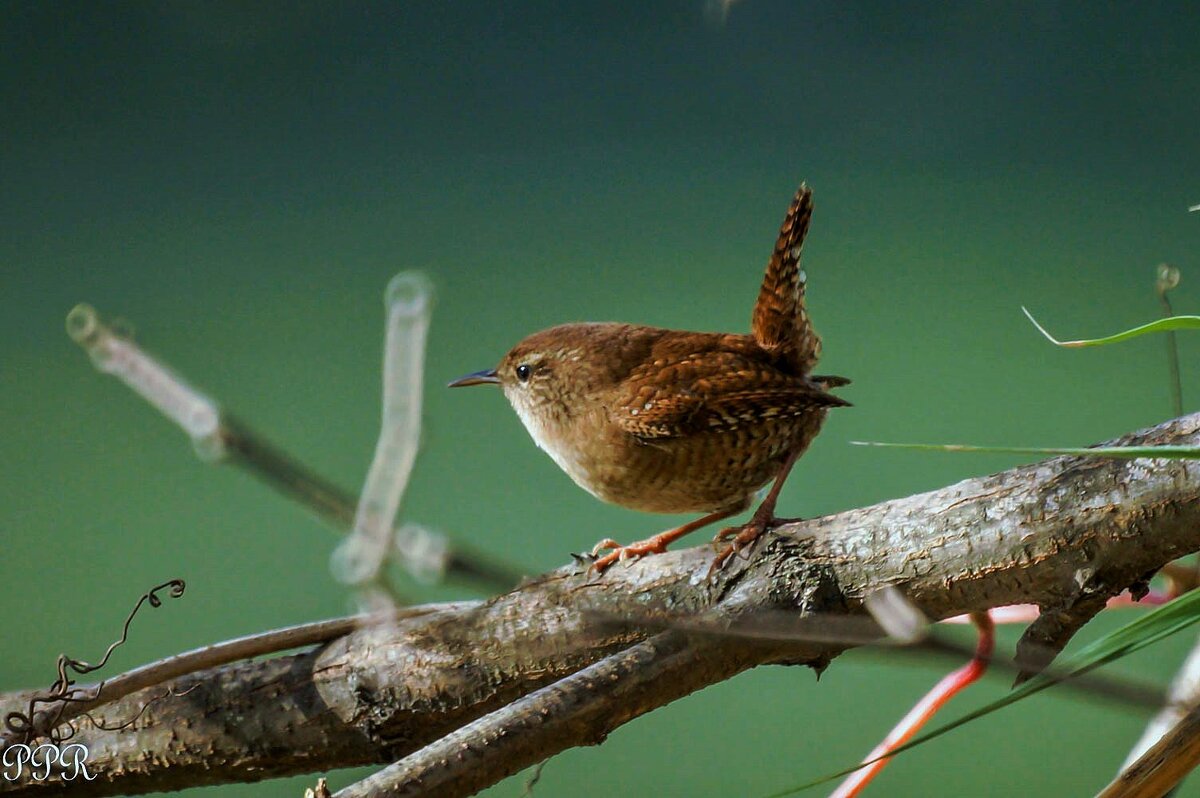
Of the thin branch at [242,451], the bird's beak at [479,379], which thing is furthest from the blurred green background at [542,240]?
the thin branch at [242,451]

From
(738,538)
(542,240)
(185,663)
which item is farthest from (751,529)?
(542,240)

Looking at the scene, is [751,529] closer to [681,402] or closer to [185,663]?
[681,402]

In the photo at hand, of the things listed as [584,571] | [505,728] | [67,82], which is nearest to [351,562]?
[505,728]

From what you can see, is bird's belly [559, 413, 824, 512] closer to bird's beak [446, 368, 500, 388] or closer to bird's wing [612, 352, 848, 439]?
bird's wing [612, 352, 848, 439]

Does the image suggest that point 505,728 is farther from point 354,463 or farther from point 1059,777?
point 1059,777

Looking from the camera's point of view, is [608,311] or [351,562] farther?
[608,311]

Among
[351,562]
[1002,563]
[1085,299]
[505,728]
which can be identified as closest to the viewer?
[351,562]

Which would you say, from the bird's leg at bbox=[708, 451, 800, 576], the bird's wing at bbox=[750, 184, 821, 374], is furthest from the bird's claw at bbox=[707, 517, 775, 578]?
the bird's wing at bbox=[750, 184, 821, 374]

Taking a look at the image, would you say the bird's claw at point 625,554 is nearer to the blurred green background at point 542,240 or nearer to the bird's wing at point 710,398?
the bird's wing at point 710,398
